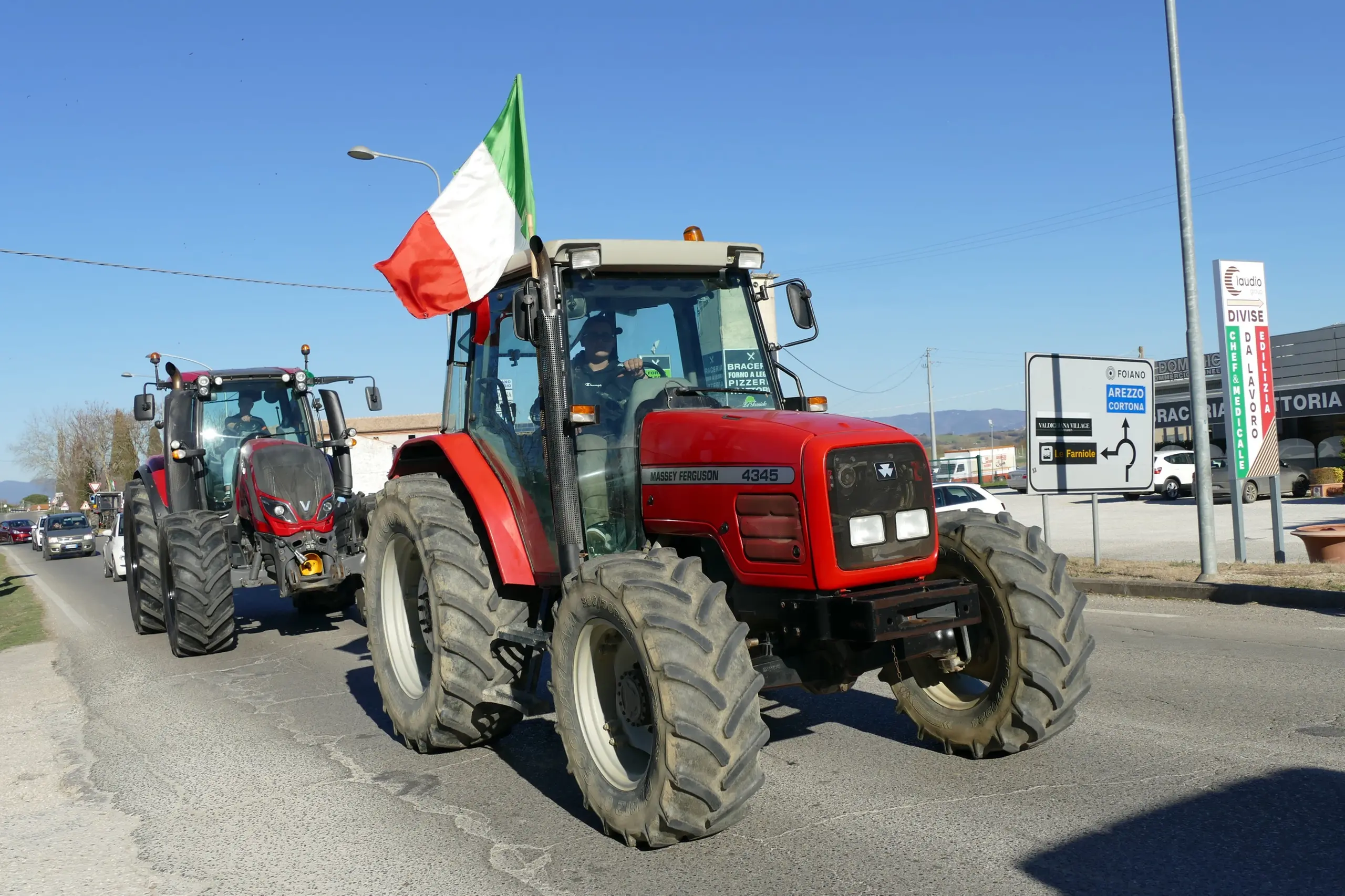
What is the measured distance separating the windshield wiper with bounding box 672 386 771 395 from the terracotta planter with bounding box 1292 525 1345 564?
1042 centimetres

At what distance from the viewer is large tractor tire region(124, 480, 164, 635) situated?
1240cm

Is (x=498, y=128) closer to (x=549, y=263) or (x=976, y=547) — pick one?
(x=549, y=263)

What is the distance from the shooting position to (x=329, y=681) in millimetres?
9156

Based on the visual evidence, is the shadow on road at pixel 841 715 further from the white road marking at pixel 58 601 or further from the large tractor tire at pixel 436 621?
the white road marking at pixel 58 601

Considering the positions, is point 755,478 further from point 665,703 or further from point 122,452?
point 122,452

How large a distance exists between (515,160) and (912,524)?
127 inches

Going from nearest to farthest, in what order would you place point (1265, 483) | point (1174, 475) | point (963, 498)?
1. point (963, 498)
2. point (1265, 483)
3. point (1174, 475)

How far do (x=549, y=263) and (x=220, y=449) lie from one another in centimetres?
833

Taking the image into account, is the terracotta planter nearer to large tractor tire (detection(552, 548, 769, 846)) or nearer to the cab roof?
the cab roof

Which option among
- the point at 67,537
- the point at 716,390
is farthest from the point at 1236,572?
the point at 67,537

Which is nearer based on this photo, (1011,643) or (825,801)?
(825,801)

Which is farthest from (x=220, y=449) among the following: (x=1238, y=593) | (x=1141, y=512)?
(x=1141, y=512)

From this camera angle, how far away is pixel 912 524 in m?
4.93

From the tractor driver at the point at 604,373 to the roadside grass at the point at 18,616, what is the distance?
10766 mm
